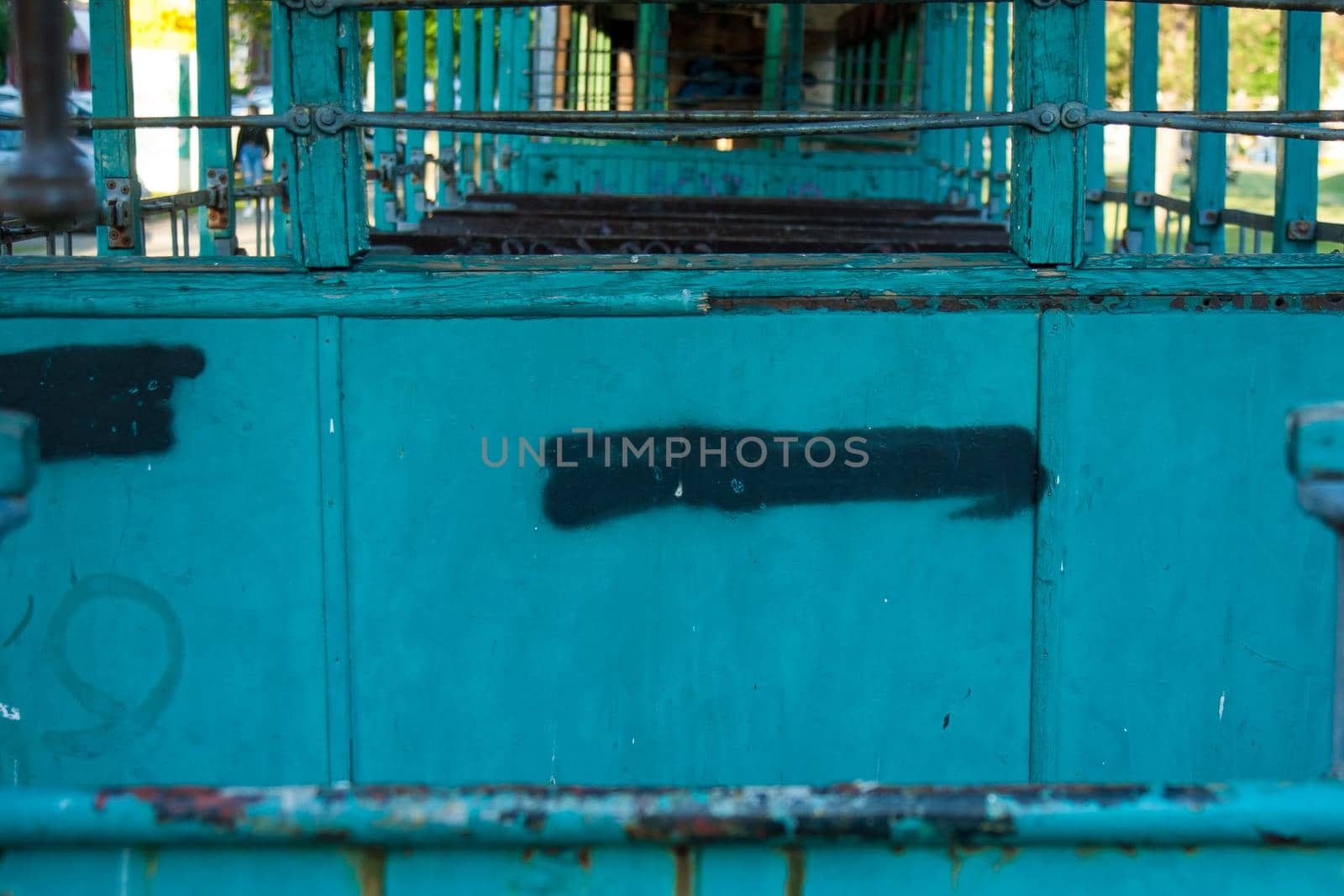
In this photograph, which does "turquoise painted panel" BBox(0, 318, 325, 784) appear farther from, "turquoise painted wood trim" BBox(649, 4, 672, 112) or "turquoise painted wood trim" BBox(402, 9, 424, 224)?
"turquoise painted wood trim" BBox(649, 4, 672, 112)

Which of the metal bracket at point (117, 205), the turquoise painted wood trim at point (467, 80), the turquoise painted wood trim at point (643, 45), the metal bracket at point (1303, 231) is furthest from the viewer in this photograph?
the turquoise painted wood trim at point (643, 45)

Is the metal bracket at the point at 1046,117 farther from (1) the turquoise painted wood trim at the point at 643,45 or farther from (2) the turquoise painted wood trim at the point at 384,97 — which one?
(1) the turquoise painted wood trim at the point at 643,45

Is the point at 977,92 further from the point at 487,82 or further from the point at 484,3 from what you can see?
the point at 484,3

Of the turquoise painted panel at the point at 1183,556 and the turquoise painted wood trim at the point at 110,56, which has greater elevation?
the turquoise painted wood trim at the point at 110,56

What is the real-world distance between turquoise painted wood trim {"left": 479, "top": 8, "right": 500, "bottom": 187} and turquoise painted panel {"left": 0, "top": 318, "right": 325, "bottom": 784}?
26.0 feet

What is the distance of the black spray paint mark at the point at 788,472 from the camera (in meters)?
2.88

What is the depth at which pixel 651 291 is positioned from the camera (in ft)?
9.27

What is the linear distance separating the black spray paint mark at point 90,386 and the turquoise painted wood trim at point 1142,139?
200 inches

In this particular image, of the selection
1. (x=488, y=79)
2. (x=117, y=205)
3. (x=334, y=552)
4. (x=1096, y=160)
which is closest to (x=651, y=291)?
(x=334, y=552)

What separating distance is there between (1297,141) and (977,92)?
206 inches

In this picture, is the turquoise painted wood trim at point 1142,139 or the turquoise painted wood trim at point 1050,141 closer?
the turquoise painted wood trim at point 1050,141

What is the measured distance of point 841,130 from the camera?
8.80ft

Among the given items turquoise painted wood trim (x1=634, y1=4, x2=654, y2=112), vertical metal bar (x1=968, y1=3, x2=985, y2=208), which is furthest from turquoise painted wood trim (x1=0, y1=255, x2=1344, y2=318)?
turquoise painted wood trim (x1=634, y1=4, x2=654, y2=112)

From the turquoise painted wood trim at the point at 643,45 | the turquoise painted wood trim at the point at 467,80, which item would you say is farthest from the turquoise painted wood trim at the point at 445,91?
the turquoise painted wood trim at the point at 643,45
